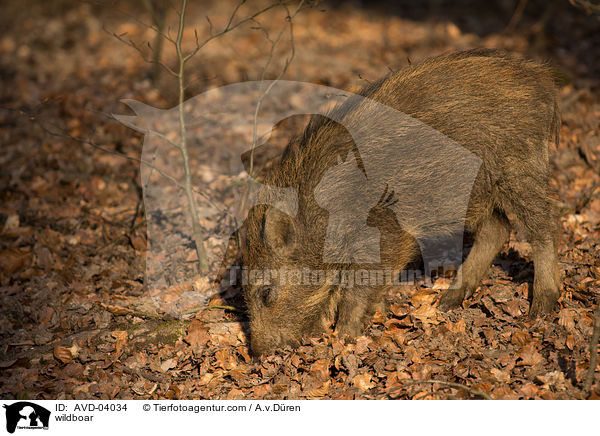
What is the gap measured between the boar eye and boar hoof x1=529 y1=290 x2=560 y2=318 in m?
2.03

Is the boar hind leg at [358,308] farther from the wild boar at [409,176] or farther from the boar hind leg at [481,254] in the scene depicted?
the boar hind leg at [481,254]

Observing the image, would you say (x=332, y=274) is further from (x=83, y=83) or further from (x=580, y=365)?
(x=83, y=83)

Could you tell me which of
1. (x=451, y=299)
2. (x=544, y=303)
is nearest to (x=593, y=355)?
(x=544, y=303)

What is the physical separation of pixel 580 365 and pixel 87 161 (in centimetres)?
602

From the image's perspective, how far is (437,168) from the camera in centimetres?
412

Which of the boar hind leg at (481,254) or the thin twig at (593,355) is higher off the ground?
the boar hind leg at (481,254)

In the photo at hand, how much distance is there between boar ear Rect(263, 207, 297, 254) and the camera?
3.96 metres

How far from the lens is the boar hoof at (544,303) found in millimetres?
4102
